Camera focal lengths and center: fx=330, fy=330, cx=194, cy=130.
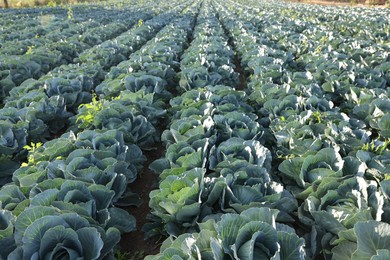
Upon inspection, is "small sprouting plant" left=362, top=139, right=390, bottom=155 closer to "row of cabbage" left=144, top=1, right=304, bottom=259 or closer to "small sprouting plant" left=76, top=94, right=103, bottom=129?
"row of cabbage" left=144, top=1, right=304, bottom=259

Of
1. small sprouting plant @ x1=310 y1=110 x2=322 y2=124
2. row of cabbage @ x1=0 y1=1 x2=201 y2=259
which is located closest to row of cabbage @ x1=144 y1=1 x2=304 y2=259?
row of cabbage @ x1=0 y1=1 x2=201 y2=259

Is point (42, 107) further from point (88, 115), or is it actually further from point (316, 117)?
point (316, 117)

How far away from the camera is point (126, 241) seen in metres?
3.74

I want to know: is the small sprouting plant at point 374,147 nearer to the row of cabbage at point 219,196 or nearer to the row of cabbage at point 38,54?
the row of cabbage at point 219,196

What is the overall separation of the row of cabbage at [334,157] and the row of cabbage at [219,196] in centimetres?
31

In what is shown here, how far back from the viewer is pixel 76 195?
2.84m

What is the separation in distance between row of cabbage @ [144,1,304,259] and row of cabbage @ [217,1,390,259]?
1.02 ft

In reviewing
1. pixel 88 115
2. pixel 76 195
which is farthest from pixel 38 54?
pixel 76 195

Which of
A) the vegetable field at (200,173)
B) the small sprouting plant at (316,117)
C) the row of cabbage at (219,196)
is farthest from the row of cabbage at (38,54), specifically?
the small sprouting plant at (316,117)

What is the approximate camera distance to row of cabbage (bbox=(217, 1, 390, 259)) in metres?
2.61

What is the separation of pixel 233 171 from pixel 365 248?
1.38 meters

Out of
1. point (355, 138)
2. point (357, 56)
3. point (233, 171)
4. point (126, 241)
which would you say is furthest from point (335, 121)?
point (357, 56)

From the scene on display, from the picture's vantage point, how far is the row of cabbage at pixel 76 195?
93.6 inches

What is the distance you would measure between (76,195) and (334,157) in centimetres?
250
